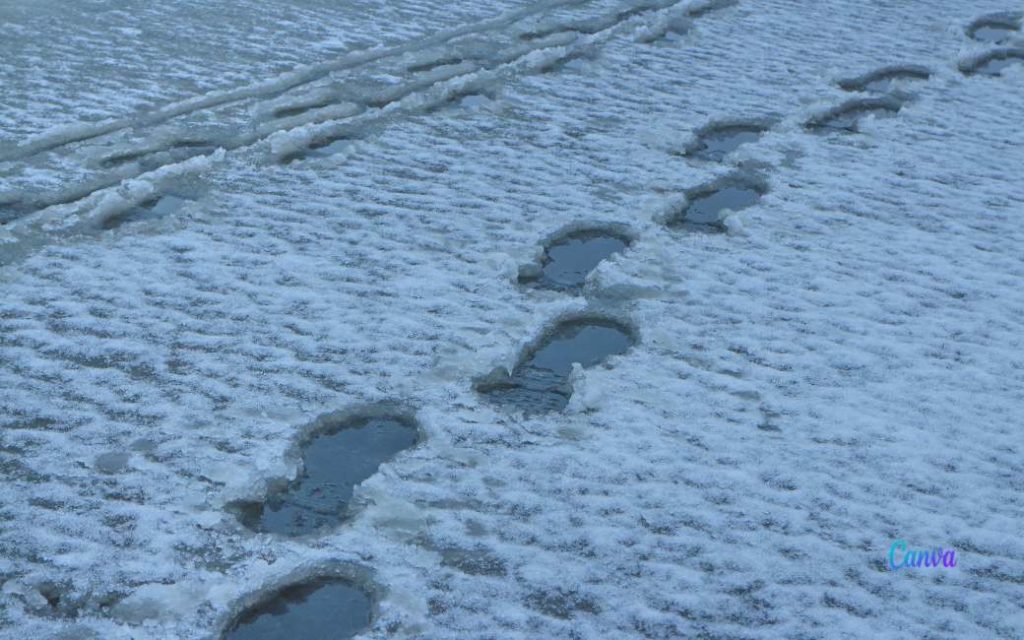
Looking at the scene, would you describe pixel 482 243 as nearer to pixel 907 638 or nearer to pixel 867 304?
pixel 867 304

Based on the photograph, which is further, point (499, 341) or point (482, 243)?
point (482, 243)

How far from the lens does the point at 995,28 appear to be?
5.11 metres

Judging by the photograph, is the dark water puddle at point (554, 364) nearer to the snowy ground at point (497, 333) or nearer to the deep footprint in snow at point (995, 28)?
the snowy ground at point (497, 333)

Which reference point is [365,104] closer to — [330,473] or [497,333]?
[497,333]

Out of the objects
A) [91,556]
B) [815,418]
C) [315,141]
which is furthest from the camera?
[315,141]

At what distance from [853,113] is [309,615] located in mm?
2783

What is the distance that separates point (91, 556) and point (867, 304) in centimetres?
179

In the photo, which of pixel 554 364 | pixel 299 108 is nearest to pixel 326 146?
pixel 299 108

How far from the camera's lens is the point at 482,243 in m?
3.15

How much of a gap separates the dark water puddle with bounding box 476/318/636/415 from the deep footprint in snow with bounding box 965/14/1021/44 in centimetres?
285

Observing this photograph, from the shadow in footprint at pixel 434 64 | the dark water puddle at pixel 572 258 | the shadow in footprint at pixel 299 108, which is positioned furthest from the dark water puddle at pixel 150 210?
the shadow in footprint at pixel 434 64

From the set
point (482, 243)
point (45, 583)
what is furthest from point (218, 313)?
point (45, 583)

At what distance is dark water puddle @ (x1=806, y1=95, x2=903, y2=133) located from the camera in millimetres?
4012

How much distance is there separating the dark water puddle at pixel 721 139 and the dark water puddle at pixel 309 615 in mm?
2077
